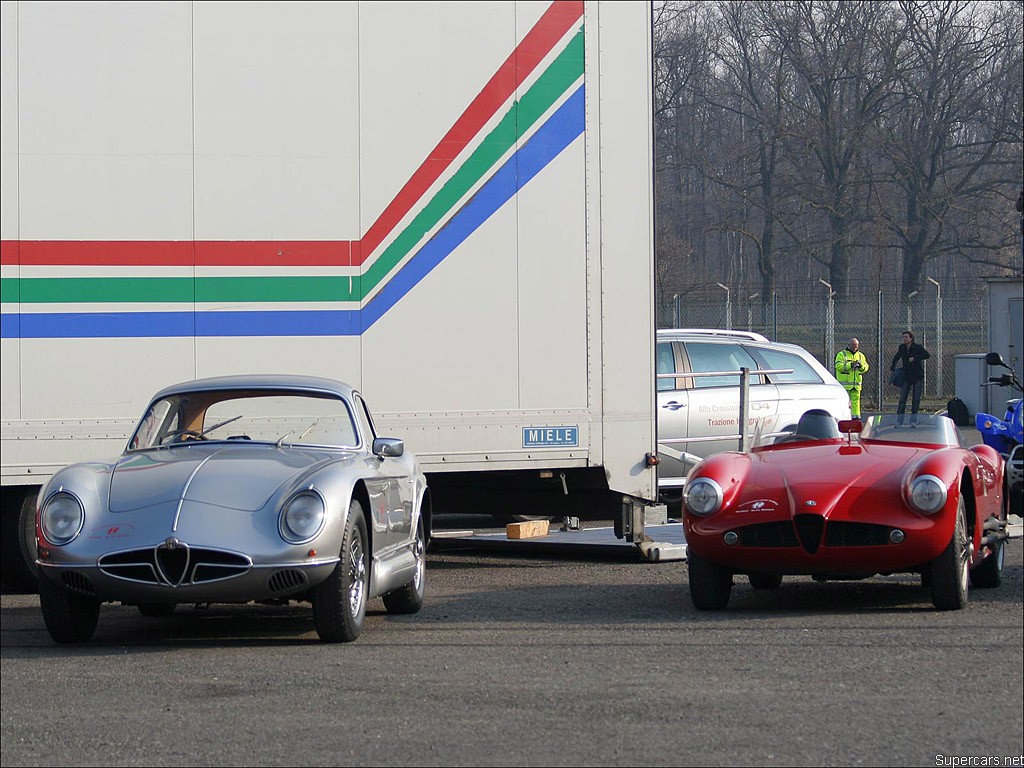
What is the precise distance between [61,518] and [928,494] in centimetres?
455

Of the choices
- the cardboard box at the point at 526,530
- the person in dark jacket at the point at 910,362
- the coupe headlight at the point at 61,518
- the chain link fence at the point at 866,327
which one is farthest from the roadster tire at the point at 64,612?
the chain link fence at the point at 866,327

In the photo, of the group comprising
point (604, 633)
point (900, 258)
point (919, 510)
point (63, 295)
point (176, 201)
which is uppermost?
point (900, 258)

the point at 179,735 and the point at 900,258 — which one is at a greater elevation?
the point at 900,258

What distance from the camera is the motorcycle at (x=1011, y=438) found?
9.77 meters

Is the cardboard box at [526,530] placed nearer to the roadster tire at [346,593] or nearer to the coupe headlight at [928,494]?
the roadster tire at [346,593]

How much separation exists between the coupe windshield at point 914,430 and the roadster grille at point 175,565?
404 centimetres

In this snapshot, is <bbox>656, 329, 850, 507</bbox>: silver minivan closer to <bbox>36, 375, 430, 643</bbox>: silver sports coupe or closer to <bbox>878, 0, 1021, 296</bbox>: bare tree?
<bbox>36, 375, 430, 643</bbox>: silver sports coupe

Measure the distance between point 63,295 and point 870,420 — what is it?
5261mm

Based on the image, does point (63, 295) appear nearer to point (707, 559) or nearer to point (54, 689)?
point (54, 689)

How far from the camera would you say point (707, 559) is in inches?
307

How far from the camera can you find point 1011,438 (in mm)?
10133

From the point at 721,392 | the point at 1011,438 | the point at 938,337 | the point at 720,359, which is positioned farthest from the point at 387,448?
the point at 938,337

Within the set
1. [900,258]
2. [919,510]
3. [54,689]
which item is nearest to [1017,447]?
[919,510]

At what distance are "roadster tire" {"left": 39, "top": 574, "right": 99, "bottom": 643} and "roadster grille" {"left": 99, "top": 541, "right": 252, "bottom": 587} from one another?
421 mm
